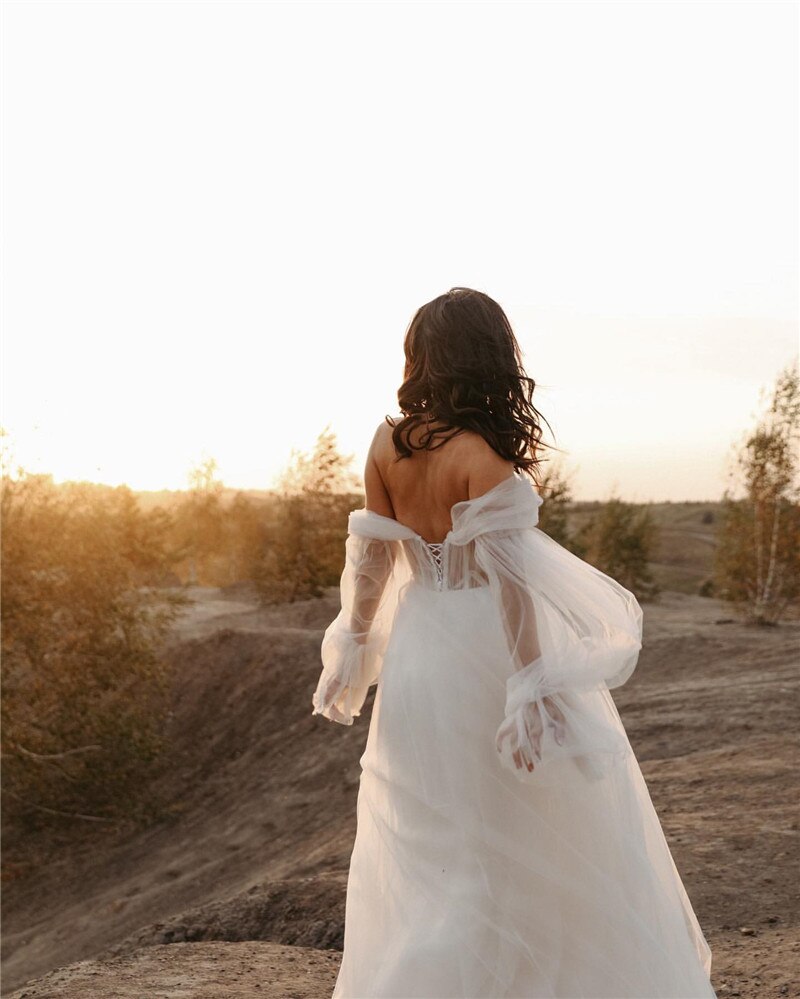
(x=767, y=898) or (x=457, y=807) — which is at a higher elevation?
(x=457, y=807)

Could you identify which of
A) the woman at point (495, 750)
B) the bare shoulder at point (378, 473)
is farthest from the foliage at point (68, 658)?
the woman at point (495, 750)

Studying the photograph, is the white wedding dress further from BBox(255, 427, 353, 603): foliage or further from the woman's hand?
BBox(255, 427, 353, 603): foliage

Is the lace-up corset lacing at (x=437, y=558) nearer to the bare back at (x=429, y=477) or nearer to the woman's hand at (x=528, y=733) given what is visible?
the bare back at (x=429, y=477)

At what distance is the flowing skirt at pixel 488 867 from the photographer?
3236mm

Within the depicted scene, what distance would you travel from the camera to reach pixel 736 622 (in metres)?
17.7

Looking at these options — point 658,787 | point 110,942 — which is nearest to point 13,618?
point 110,942

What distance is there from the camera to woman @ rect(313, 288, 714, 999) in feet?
10.6

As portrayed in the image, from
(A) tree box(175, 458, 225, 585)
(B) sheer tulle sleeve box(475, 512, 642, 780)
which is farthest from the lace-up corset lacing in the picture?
(A) tree box(175, 458, 225, 585)

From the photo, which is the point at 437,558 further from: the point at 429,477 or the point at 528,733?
the point at 528,733

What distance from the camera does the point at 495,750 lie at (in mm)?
3328

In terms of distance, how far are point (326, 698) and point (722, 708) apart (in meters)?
7.43

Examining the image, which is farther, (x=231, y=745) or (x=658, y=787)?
(x=231, y=745)

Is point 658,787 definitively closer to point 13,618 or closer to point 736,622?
point 13,618

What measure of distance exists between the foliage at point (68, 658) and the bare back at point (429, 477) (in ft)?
33.6
